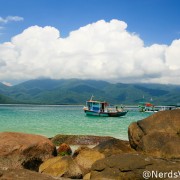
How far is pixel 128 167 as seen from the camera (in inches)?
469

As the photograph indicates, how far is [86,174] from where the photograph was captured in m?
13.9

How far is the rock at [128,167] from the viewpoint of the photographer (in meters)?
11.6

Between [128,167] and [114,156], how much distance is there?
1061 mm

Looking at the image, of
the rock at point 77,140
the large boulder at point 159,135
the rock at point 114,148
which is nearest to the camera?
the large boulder at point 159,135

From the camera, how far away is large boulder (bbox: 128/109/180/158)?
49.8ft

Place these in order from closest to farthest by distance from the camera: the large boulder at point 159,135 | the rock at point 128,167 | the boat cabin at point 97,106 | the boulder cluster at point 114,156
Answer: the rock at point 128,167 → the boulder cluster at point 114,156 → the large boulder at point 159,135 → the boat cabin at point 97,106

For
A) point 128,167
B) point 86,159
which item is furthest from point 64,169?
point 128,167

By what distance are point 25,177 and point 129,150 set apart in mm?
10386

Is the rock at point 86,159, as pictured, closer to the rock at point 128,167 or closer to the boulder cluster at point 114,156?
the boulder cluster at point 114,156

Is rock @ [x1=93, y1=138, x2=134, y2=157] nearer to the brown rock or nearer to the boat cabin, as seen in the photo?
the brown rock

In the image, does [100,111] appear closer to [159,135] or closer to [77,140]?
[77,140]

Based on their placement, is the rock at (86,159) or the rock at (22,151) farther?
the rock at (22,151)

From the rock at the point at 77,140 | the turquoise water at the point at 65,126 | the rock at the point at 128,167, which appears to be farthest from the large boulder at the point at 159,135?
the turquoise water at the point at 65,126

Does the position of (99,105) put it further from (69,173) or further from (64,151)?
(69,173)
